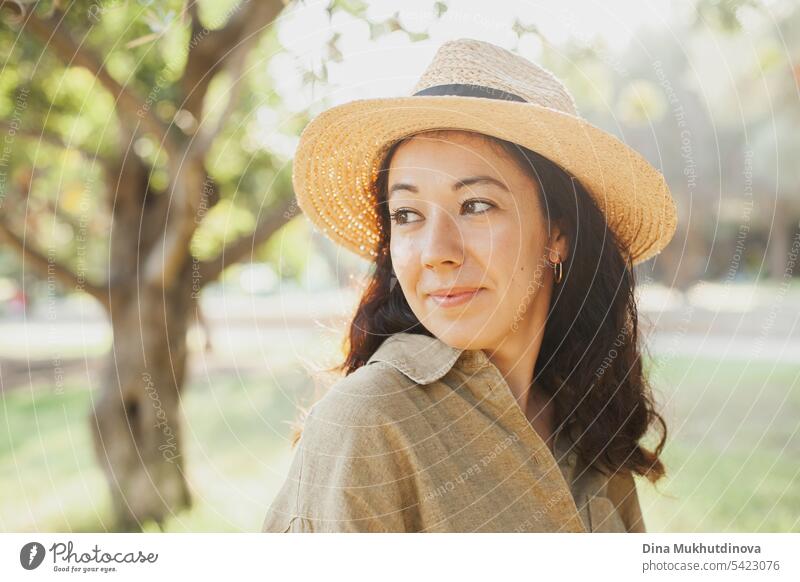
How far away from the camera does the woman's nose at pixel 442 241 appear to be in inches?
34.5

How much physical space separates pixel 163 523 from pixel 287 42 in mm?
1375

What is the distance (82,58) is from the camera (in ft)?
5.43

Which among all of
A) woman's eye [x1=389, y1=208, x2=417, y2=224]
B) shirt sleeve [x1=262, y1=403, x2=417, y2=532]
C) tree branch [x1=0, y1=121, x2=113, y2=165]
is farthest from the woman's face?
tree branch [x1=0, y1=121, x2=113, y2=165]

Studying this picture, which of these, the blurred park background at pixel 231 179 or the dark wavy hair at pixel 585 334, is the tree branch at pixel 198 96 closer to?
the blurred park background at pixel 231 179

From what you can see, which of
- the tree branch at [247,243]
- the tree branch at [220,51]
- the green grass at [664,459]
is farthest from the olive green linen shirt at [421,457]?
the tree branch at [247,243]

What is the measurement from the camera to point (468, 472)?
34.5 inches

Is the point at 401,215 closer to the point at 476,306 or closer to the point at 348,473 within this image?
the point at 476,306

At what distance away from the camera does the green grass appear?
2.37 metres

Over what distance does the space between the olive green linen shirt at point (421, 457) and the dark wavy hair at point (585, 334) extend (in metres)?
0.12

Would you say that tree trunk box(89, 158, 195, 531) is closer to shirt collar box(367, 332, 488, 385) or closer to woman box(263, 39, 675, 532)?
woman box(263, 39, 675, 532)
